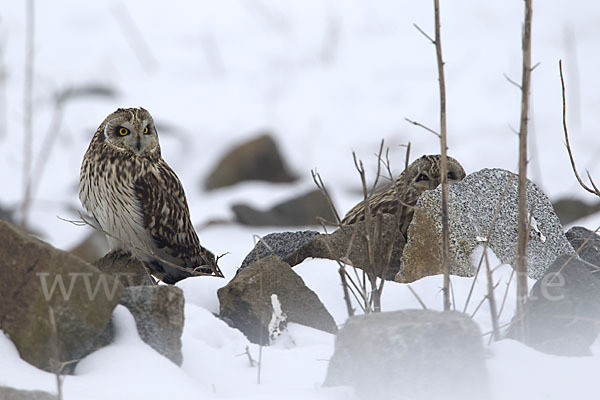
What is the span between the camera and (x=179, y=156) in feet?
38.1

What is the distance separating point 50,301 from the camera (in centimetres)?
254

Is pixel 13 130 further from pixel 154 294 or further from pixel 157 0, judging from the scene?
pixel 154 294

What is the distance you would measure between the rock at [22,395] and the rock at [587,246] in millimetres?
2115

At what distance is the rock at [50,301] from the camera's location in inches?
100

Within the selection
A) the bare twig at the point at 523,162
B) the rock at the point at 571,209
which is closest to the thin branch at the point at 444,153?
the bare twig at the point at 523,162

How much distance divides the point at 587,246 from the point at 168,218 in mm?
2114

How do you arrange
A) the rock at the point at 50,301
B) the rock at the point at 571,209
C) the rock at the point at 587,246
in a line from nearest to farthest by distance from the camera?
1. the rock at the point at 50,301
2. the rock at the point at 587,246
3. the rock at the point at 571,209

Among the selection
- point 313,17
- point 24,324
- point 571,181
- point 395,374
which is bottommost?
point 571,181

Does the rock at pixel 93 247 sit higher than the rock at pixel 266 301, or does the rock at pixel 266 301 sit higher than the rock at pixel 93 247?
the rock at pixel 266 301

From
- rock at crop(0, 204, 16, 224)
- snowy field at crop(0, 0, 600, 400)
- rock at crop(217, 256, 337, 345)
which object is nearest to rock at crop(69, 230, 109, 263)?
snowy field at crop(0, 0, 600, 400)

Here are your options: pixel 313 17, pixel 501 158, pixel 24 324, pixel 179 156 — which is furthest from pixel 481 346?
pixel 313 17

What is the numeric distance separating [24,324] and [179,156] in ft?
30.0

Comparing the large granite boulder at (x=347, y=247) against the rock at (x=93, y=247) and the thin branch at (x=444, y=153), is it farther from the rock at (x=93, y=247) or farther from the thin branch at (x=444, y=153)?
the rock at (x=93, y=247)

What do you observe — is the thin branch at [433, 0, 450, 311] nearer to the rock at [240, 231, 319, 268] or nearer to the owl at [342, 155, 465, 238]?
the rock at [240, 231, 319, 268]
